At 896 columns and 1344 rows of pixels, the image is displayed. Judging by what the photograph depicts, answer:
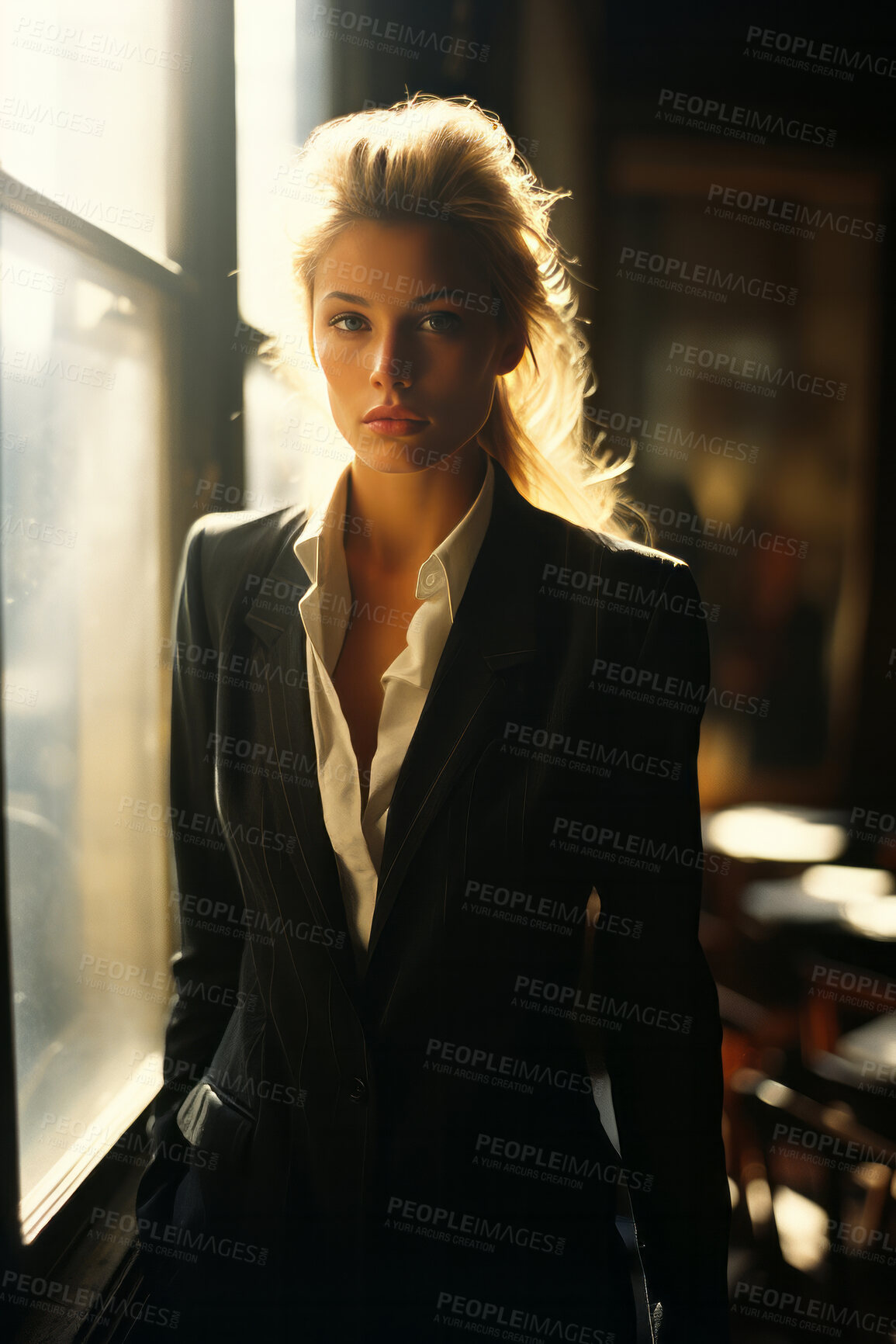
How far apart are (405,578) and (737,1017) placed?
2183 mm

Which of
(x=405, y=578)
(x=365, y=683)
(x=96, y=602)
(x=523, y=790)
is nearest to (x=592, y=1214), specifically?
(x=523, y=790)

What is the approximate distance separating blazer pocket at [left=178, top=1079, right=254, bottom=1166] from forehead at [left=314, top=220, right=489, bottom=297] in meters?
0.99

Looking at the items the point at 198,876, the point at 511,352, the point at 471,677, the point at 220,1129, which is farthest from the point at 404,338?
the point at 220,1129

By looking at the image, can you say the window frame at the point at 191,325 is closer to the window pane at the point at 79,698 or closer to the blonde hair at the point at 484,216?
the window pane at the point at 79,698

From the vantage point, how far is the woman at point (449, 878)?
3.25ft

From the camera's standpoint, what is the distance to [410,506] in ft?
3.62

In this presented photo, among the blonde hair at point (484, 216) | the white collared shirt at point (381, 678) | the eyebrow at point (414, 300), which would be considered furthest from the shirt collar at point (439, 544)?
the eyebrow at point (414, 300)

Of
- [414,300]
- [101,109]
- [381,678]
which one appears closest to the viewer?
[414,300]

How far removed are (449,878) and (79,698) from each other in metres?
0.84

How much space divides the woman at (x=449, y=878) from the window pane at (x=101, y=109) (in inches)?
18.8

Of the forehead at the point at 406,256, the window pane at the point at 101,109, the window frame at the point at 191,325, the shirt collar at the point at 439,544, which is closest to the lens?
the forehead at the point at 406,256

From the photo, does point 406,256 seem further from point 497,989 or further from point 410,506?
point 497,989

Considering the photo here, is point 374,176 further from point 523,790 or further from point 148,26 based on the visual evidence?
point 148,26

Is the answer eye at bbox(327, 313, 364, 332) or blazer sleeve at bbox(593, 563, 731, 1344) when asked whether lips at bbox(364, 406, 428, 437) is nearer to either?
eye at bbox(327, 313, 364, 332)
